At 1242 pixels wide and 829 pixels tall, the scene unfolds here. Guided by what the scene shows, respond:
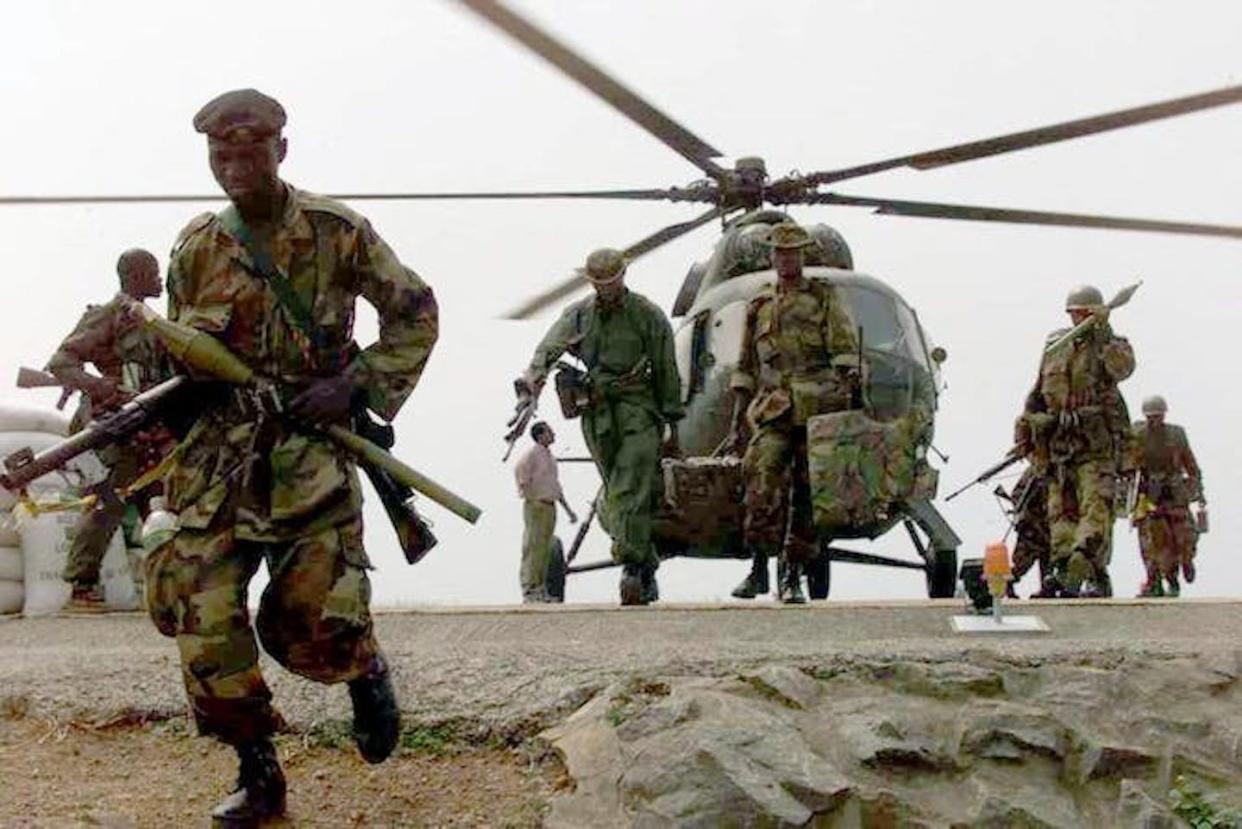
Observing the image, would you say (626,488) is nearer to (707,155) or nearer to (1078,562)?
(1078,562)

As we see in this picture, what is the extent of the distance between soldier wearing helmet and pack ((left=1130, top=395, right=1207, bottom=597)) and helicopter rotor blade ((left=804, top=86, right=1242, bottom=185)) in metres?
4.08

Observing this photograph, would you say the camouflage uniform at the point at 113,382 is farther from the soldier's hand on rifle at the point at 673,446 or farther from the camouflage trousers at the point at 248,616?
the soldier's hand on rifle at the point at 673,446

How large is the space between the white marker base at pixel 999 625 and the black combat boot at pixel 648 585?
2.10 m

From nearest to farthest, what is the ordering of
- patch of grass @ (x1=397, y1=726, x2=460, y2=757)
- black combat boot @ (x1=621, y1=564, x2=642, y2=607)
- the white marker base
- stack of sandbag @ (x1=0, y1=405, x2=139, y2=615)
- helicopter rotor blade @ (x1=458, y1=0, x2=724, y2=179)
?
patch of grass @ (x1=397, y1=726, x2=460, y2=757), the white marker base, helicopter rotor blade @ (x1=458, y1=0, x2=724, y2=179), stack of sandbag @ (x1=0, y1=405, x2=139, y2=615), black combat boot @ (x1=621, y1=564, x2=642, y2=607)

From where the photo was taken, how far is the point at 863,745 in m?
4.43

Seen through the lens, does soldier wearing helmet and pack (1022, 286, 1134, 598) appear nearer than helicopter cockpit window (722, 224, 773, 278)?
Yes

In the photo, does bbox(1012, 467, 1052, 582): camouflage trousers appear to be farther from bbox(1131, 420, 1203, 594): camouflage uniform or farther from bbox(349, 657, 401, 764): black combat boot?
bbox(349, 657, 401, 764): black combat boot

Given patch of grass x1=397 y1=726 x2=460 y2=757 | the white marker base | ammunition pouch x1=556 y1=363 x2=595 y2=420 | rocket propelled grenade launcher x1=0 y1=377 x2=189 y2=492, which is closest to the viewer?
rocket propelled grenade launcher x1=0 y1=377 x2=189 y2=492

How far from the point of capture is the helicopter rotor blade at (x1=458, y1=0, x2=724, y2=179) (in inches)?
272

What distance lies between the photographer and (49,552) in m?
8.61

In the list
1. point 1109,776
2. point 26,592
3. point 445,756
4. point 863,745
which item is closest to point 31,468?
point 445,756

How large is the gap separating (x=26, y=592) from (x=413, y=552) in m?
4.92

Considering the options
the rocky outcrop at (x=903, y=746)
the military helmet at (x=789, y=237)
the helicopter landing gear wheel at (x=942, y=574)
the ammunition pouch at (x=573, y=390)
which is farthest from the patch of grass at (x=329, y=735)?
the helicopter landing gear wheel at (x=942, y=574)

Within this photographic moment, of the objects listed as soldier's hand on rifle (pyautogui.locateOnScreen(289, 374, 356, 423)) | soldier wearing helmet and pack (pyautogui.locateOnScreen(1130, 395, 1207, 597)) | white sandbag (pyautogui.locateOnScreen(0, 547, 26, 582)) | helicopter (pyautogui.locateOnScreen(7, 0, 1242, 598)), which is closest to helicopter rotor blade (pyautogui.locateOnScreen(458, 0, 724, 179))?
helicopter (pyautogui.locateOnScreen(7, 0, 1242, 598))
